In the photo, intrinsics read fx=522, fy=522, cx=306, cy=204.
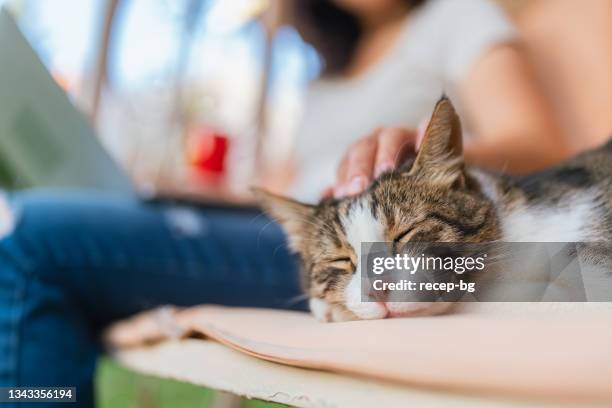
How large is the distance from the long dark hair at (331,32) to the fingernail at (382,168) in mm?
713

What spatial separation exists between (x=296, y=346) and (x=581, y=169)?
1.14ft

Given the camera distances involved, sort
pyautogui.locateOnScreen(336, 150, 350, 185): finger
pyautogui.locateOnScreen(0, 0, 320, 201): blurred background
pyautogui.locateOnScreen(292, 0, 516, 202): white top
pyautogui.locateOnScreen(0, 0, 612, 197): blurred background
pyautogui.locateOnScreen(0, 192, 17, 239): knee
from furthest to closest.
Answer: pyautogui.locateOnScreen(0, 0, 320, 201): blurred background
pyautogui.locateOnScreen(0, 0, 612, 197): blurred background
pyautogui.locateOnScreen(292, 0, 516, 202): white top
pyautogui.locateOnScreen(0, 192, 17, 239): knee
pyautogui.locateOnScreen(336, 150, 350, 185): finger

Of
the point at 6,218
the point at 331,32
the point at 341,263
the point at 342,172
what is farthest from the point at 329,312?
the point at 331,32

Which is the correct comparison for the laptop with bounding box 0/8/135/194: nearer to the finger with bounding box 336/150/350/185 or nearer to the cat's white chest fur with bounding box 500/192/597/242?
the finger with bounding box 336/150/350/185

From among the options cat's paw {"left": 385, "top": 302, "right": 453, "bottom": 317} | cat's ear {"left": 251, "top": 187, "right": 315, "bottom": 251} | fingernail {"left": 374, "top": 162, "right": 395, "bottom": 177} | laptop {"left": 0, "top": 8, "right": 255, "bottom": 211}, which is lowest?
cat's paw {"left": 385, "top": 302, "right": 453, "bottom": 317}

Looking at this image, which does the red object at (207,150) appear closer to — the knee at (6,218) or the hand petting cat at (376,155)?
the knee at (6,218)

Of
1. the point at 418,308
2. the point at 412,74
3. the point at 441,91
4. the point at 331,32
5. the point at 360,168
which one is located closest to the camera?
the point at 418,308

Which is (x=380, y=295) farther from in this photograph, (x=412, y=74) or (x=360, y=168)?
(x=412, y=74)

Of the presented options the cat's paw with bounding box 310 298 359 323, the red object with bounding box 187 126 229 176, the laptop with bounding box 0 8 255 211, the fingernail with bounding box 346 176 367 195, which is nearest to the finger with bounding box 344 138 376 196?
the fingernail with bounding box 346 176 367 195

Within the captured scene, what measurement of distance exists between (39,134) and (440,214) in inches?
23.8

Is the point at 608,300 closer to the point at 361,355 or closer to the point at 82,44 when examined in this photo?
the point at 361,355

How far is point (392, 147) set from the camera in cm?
50

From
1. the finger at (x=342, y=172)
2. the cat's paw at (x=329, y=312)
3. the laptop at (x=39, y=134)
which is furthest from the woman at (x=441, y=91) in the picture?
the laptop at (x=39, y=134)

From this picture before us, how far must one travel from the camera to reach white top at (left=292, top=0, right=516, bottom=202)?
0.78m
